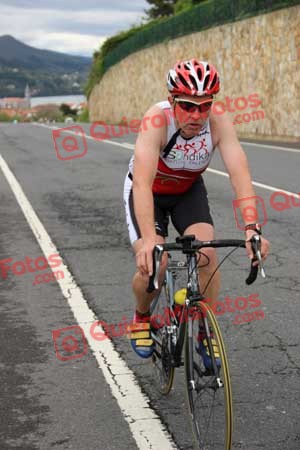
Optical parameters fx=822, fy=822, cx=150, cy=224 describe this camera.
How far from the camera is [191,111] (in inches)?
161

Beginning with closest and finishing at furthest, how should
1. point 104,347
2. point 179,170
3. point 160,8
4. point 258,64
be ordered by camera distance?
point 179,170 < point 104,347 < point 258,64 < point 160,8

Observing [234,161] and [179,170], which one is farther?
[179,170]

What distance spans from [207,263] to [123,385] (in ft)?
3.26

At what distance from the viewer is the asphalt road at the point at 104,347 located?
410cm

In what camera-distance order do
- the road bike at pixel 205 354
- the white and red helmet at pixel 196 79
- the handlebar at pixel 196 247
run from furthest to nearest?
1. the white and red helmet at pixel 196 79
2. the handlebar at pixel 196 247
3. the road bike at pixel 205 354

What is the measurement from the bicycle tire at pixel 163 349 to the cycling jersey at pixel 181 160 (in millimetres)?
572

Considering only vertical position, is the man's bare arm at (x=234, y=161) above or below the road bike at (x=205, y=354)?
above

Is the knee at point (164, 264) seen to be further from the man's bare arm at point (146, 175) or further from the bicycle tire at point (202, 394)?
the bicycle tire at point (202, 394)

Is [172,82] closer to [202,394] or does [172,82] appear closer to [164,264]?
[164,264]

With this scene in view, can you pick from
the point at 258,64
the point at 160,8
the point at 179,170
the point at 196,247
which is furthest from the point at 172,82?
the point at 160,8

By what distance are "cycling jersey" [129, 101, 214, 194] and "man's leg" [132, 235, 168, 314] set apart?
33 centimetres

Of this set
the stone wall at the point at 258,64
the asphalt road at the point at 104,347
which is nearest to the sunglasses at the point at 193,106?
the asphalt road at the point at 104,347

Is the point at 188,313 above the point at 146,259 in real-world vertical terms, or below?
below

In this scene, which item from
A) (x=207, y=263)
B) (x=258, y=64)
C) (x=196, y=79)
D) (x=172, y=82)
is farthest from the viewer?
(x=258, y=64)
